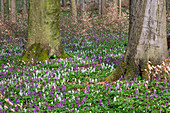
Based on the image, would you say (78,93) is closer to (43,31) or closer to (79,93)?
(79,93)

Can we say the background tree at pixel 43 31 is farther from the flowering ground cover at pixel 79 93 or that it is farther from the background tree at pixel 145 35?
the background tree at pixel 145 35

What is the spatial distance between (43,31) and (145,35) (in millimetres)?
4804

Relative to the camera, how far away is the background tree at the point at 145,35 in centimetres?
558

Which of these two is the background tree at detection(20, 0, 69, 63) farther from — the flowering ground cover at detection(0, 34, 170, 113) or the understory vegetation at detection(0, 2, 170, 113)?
the flowering ground cover at detection(0, 34, 170, 113)

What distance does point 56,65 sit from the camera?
8.06m

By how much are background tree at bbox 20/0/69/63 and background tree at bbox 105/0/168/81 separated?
4.07m

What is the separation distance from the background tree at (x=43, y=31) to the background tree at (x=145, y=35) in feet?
13.3

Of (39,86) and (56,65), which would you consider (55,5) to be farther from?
(39,86)

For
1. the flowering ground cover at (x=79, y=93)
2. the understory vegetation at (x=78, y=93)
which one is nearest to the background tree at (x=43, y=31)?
the understory vegetation at (x=78, y=93)

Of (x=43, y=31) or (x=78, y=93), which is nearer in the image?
(x=78, y=93)

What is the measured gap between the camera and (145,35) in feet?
18.6

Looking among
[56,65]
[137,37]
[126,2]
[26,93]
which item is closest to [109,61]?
[56,65]

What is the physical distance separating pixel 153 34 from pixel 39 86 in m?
3.55

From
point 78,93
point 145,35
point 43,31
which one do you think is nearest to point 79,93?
point 78,93
